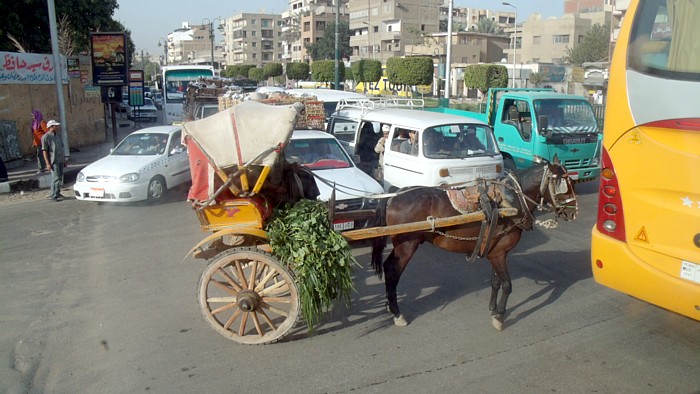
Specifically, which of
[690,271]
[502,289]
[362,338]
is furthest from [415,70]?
[690,271]

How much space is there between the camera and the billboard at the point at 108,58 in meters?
19.5

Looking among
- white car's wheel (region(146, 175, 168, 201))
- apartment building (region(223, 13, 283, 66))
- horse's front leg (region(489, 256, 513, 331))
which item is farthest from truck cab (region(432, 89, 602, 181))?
apartment building (region(223, 13, 283, 66))

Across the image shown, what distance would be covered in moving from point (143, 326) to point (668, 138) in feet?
17.6

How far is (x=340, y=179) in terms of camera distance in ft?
30.9

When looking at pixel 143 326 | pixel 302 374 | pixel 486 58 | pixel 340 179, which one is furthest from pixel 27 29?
pixel 486 58

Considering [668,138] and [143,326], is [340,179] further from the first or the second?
[668,138]

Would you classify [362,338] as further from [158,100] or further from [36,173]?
[158,100]

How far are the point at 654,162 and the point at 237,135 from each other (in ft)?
12.0

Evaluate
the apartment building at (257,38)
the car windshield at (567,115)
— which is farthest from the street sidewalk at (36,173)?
the apartment building at (257,38)

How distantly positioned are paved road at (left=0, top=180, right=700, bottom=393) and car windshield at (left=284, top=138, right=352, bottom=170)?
6.23 feet

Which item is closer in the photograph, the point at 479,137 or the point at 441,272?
the point at 441,272

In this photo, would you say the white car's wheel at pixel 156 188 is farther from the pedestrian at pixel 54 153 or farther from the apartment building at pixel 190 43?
the apartment building at pixel 190 43

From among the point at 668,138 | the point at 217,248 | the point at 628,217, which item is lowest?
the point at 217,248

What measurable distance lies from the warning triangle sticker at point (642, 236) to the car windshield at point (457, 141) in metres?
4.92
